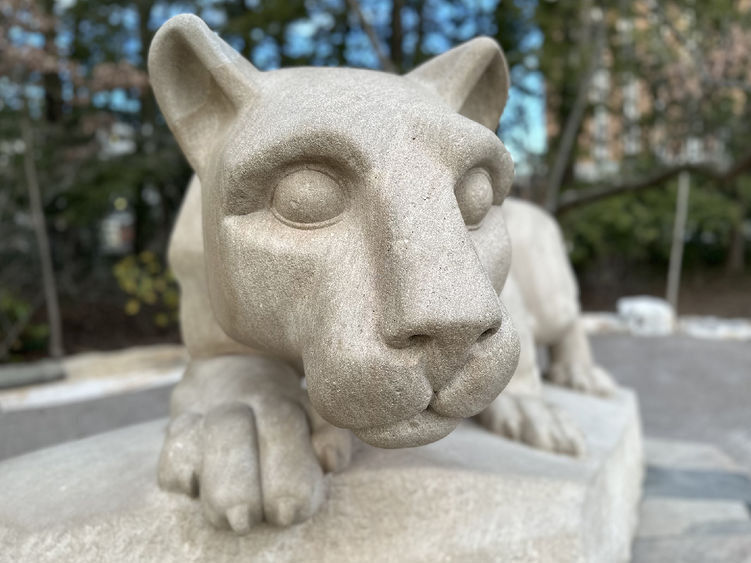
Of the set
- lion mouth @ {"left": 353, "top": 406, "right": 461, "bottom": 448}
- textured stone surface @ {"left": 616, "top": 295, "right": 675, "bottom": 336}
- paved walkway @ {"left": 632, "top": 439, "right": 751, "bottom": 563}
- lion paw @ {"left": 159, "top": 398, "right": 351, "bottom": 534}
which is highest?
lion mouth @ {"left": 353, "top": 406, "right": 461, "bottom": 448}

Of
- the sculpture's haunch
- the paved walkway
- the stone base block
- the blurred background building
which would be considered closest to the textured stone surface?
the blurred background building

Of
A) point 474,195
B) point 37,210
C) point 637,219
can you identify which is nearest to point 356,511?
point 474,195

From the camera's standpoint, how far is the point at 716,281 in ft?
36.4

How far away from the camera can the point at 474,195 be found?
1217 millimetres

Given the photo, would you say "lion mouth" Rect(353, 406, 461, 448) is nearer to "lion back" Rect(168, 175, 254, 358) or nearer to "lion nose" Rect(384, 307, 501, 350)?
"lion nose" Rect(384, 307, 501, 350)

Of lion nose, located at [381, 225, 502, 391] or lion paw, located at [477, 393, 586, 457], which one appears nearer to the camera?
lion nose, located at [381, 225, 502, 391]

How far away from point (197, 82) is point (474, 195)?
2.06 feet

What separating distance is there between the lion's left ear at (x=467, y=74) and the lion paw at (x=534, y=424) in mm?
942

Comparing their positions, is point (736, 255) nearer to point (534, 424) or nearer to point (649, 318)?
point (649, 318)

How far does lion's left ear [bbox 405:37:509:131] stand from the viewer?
4.73ft

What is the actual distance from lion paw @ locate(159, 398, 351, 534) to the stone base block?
9 cm

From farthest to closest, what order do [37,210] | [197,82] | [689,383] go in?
[37,210], [689,383], [197,82]

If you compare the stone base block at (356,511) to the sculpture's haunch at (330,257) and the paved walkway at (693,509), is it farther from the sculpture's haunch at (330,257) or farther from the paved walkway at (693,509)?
the paved walkway at (693,509)

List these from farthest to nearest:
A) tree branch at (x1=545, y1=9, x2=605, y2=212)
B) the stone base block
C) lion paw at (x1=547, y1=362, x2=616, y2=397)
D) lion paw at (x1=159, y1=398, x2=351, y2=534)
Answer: tree branch at (x1=545, y1=9, x2=605, y2=212) < lion paw at (x1=547, y1=362, x2=616, y2=397) < the stone base block < lion paw at (x1=159, y1=398, x2=351, y2=534)
